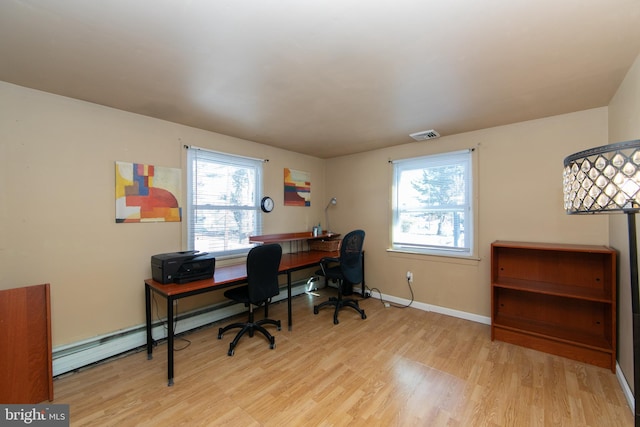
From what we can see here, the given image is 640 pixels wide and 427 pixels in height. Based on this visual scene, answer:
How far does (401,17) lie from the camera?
4.39 feet

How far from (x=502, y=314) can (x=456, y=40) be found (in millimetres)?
2862

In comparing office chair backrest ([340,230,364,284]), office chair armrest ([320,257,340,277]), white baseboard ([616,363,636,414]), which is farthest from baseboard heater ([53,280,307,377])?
white baseboard ([616,363,636,414])

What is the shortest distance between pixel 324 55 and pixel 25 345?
2864mm

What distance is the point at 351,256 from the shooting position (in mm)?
3336

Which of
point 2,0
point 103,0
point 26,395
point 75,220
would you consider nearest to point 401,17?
point 103,0

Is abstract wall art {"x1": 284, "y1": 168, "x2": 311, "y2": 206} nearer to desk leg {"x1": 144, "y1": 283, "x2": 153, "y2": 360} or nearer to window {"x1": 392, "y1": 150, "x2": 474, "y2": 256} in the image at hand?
window {"x1": 392, "y1": 150, "x2": 474, "y2": 256}

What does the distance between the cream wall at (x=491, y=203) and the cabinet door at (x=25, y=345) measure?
3.58m

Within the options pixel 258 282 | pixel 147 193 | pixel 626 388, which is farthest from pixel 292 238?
pixel 626 388

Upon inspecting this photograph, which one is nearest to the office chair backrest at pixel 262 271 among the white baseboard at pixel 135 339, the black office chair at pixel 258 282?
the black office chair at pixel 258 282

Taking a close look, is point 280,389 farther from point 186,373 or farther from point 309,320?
point 309,320

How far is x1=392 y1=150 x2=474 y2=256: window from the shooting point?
3299 millimetres

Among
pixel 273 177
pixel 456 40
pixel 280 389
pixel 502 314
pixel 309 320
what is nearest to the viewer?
pixel 456 40

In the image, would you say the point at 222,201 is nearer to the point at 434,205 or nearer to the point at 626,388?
the point at 434,205

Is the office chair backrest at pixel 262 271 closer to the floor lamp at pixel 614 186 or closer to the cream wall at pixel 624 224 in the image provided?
the floor lamp at pixel 614 186
